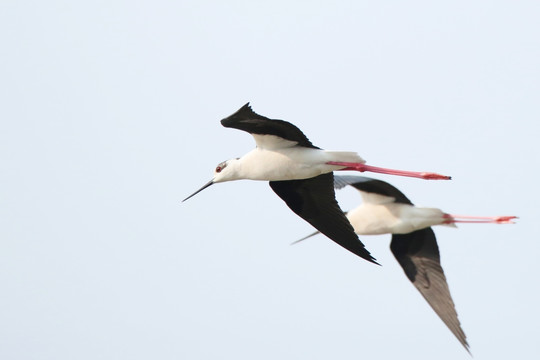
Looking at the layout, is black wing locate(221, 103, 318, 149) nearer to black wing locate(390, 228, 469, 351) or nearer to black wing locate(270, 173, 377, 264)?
black wing locate(270, 173, 377, 264)

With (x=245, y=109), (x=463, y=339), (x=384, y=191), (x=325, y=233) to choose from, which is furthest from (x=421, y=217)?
(x=245, y=109)

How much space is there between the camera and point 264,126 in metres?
10.3

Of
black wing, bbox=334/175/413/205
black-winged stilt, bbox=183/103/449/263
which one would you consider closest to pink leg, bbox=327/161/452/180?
black-winged stilt, bbox=183/103/449/263

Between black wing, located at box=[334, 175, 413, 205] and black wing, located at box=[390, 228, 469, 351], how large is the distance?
52 cm

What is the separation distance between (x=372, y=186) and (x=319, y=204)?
242 centimetres

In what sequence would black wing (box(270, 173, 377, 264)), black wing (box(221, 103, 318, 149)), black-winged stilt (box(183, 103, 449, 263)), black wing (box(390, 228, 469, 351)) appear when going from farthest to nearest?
1. black wing (box(390, 228, 469, 351))
2. black wing (box(270, 173, 377, 264))
3. black-winged stilt (box(183, 103, 449, 263))
4. black wing (box(221, 103, 318, 149))

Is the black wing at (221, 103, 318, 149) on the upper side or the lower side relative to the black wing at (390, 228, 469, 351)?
upper

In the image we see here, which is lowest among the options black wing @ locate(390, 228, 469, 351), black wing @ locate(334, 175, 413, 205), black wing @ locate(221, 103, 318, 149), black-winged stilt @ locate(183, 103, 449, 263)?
black wing @ locate(390, 228, 469, 351)

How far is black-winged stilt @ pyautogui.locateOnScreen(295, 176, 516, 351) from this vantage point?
13.0 metres

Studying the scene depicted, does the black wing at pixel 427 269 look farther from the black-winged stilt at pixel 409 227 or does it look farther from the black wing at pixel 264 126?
the black wing at pixel 264 126

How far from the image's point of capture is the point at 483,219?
13039 mm

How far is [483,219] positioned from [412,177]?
223 cm

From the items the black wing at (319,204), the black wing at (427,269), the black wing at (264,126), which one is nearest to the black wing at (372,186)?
the black wing at (427,269)

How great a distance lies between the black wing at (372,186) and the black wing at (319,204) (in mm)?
1632
